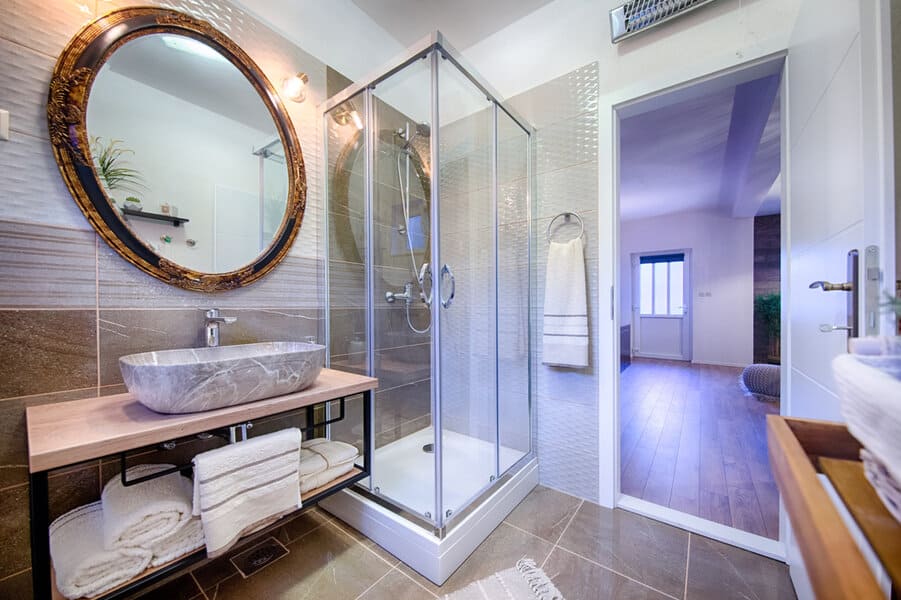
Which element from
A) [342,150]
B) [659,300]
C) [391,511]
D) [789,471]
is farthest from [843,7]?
[659,300]

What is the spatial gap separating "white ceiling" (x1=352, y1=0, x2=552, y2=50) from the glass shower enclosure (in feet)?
2.13

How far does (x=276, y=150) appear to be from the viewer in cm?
165

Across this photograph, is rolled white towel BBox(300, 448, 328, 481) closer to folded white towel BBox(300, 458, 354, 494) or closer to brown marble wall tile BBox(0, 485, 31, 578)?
folded white towel BBox(300, 458, 354, 494)

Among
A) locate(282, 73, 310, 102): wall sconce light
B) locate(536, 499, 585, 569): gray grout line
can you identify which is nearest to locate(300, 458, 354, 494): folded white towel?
locate(536, 499, 585, 569): gray grout line

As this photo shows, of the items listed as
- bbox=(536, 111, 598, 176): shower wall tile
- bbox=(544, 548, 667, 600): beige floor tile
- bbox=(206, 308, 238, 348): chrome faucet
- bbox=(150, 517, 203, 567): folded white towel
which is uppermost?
bbox=(536, 111, 598, 176): shower wall tile

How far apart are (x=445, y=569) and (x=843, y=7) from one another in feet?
6.87

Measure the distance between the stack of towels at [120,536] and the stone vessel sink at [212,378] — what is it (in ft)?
0.99

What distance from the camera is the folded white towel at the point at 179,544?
96 cm

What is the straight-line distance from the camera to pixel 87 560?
858 millimetres

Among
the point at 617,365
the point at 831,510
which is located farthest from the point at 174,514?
the point at 617,365

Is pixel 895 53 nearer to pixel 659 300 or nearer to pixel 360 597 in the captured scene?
pixel 360 597

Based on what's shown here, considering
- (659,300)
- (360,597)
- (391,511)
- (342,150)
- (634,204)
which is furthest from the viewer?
(659,300)

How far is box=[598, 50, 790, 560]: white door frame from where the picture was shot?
1.43 metres

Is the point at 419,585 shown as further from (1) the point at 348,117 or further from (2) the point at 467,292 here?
(1) the point at 348,117
